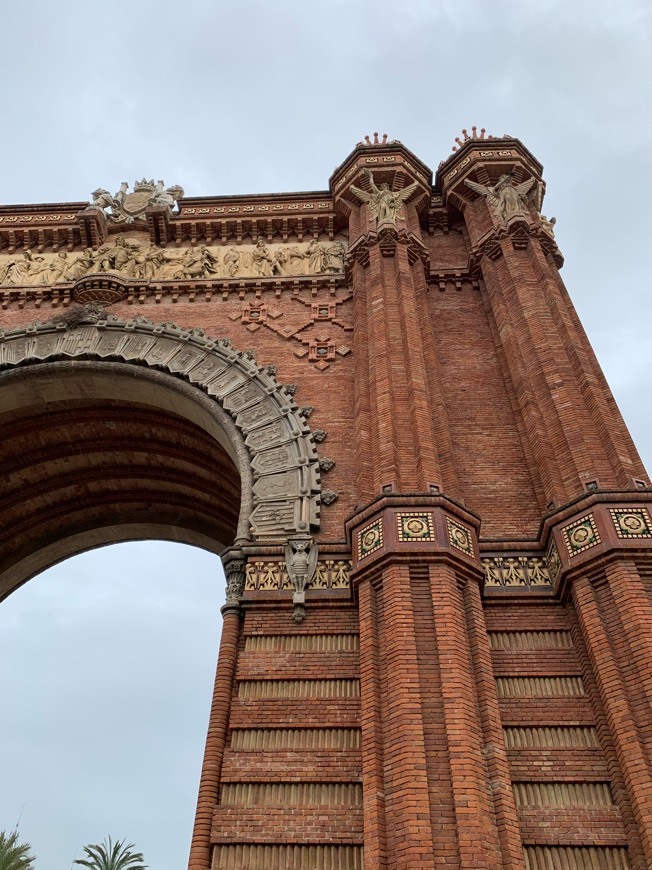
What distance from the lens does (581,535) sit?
23.6 feet

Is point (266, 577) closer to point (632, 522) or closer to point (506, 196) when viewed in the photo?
point (632, 522)

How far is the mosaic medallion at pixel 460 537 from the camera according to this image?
23.6 feet

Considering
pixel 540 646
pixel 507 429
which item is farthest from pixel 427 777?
pixel 507 429

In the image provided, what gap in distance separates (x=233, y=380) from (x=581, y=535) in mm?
5148

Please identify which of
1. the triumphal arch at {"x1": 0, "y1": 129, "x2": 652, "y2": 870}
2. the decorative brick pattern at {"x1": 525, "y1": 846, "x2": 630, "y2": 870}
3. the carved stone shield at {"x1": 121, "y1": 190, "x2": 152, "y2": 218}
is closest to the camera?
the decorative brick pattern at {"x1": 525, "y1": 846, "x2": 630, "y2": 870}

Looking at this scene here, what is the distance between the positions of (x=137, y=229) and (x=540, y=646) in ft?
34.2

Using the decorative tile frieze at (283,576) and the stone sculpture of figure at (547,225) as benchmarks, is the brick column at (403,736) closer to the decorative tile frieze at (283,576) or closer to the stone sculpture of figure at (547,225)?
the decorative tile frieze at (283,576)

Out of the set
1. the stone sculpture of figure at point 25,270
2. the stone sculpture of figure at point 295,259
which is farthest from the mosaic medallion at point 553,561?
the stone sculpture of figure at point 25,270

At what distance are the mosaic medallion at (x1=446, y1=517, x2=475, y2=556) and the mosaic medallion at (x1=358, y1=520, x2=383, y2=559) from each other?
26.5 inches

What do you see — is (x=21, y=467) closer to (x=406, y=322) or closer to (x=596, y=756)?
(x=406, y=322)

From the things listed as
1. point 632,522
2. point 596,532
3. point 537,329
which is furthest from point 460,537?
point 537,329

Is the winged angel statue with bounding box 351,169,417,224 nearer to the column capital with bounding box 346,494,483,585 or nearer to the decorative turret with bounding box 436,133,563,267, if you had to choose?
the decorative turret with bounding box 436,133,563,267

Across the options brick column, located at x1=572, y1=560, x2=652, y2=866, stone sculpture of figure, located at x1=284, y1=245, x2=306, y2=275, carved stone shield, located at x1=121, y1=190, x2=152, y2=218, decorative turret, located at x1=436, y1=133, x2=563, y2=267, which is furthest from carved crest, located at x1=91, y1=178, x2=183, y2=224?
brick column, located at x1=572, y1=560, x2=652, y2=866

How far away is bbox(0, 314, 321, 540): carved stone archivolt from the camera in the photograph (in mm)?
8438
